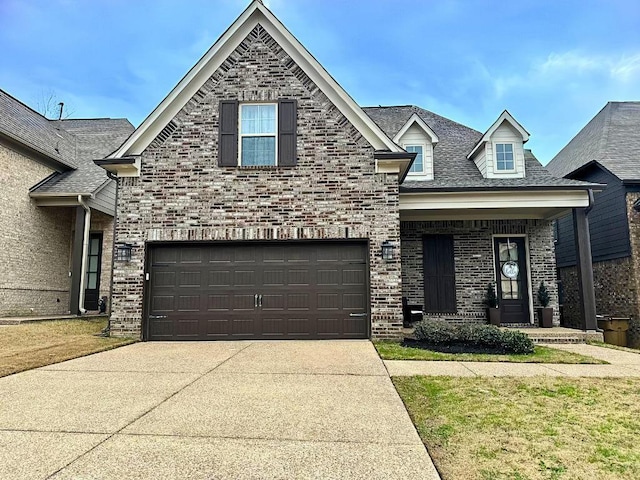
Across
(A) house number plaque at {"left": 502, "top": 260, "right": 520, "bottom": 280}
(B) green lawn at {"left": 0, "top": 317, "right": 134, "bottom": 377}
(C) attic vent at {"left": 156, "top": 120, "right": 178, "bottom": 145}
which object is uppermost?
(C) attic vent at {"left": 156, "top": 120, "right": 178, "bottom": 145}

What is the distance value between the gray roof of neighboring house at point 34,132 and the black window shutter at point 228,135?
7571 mm

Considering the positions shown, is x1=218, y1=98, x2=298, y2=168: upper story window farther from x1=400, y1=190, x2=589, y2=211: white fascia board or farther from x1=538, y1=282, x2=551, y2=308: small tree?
x1=538, y1=282, x2=551, y2=308: small tree

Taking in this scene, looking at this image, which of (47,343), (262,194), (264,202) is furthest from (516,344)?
(47,343)

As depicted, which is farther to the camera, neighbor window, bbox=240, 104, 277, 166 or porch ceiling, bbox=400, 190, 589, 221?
porch ceiling, bbox=400, 190, 589, 221

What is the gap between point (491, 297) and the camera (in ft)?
35.3

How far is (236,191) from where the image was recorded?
9.15 m

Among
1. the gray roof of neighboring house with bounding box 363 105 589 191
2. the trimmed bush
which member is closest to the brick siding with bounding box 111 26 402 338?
the trimmed bush

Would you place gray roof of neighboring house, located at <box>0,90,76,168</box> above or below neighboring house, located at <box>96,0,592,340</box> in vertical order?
above

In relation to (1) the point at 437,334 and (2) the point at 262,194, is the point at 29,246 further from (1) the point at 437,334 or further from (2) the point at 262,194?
(1) the point at 437,334

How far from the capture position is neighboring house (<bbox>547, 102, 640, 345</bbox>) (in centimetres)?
1247

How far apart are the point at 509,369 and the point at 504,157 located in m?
7.07


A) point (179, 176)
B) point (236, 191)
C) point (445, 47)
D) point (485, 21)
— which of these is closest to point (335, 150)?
point (236, 191)

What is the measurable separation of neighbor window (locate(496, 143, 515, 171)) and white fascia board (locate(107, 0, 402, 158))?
4.07 m

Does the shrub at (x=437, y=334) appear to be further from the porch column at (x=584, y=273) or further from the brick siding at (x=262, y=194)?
the porch column at (x=584, y=273)
